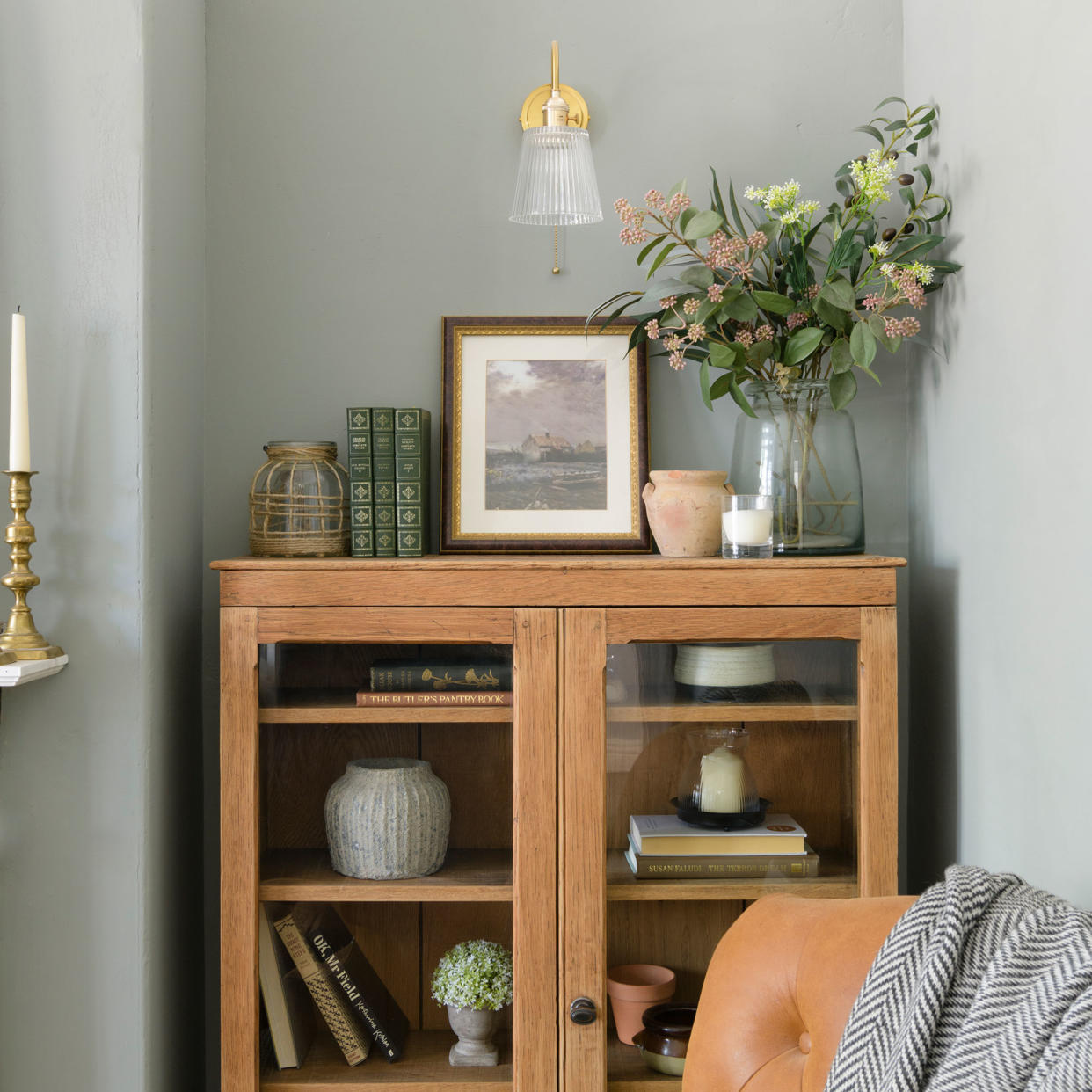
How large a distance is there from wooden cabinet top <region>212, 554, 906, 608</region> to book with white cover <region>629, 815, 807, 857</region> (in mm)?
329

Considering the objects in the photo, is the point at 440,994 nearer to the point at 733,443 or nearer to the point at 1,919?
the point at 1,919

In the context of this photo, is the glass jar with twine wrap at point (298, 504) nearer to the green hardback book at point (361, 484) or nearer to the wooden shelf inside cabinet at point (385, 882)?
the green hardback book at point (361, 484)

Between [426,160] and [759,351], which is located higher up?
[426,160]

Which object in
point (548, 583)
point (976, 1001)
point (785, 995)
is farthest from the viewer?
point (548, 583)

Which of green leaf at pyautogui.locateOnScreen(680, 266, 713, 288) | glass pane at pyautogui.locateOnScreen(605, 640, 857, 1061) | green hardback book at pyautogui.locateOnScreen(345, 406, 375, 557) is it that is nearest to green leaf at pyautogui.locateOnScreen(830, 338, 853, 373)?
green leaf at pyautogui.locateOnScreen(680, 266, 713, 288)

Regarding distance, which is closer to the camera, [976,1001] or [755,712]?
[976,1001]

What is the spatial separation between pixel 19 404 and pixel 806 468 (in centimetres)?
116

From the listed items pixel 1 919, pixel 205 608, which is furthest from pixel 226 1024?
pixel 205 608

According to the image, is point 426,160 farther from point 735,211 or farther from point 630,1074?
point 630,1074

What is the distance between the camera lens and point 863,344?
153 cm

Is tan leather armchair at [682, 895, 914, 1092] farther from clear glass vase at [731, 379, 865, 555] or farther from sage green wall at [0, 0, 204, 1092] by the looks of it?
sage green wall at [0, 0, 204, 1092]

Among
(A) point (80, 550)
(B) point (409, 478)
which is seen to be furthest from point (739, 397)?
(A) point (80, 550)

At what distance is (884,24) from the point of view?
1819 millimetres

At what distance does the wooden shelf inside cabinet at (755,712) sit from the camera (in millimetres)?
1502
